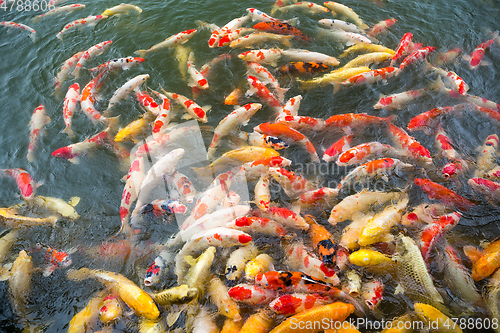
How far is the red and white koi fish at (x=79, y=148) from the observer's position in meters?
4.84

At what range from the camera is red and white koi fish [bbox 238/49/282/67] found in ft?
19.3

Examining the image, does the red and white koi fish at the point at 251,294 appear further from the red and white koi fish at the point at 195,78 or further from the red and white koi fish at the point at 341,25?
the red and white koi fish at the point at 341,25

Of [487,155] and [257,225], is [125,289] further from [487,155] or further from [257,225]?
[487,155]

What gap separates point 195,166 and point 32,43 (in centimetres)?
599

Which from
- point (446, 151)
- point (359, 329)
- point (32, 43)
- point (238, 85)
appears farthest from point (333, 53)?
point (32, 43)

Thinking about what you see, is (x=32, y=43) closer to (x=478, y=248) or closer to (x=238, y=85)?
(x=238, y=85)

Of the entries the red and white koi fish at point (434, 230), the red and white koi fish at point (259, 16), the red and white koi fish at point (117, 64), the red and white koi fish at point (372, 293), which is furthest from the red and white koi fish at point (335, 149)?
the red and white koi fish at point (117, 64)

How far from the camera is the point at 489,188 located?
12.8 feet

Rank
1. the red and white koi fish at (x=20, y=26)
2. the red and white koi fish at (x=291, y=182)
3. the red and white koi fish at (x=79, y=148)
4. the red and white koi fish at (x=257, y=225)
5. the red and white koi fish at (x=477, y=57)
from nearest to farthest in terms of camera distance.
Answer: the red and white koi fish at (x=257, y=225)
the red and white koi fish at (x=291, y=182)
the red and white koi fish at (x=79, y=148)
the red and white koi fish at (x=477, y=57)
the red and white koi fish at (x=20, y=26)

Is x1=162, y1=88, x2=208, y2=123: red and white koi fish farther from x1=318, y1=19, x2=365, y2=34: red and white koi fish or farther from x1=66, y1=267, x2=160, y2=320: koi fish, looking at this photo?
x1=318, y1=19, x2=365, y2=34: red and white koi fish

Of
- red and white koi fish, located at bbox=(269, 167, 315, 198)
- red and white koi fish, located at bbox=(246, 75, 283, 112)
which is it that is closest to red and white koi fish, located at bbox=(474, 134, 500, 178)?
red and white koi fish, located at bbox=(269, 167, 315, 198)

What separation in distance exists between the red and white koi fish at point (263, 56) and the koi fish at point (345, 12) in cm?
234

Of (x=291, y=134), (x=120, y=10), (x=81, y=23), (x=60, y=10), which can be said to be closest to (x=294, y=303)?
(x=291, y=134)

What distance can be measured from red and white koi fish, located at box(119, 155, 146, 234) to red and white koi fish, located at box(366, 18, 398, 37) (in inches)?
224
